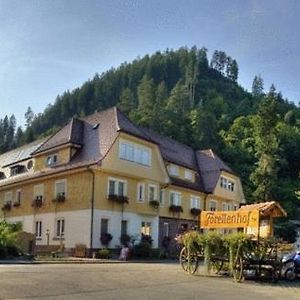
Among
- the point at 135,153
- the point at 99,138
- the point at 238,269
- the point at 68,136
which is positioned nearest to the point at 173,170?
the point at 135,153

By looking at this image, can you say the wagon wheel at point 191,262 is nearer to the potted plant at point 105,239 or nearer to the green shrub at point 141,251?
→ the green shrub at point 141,251

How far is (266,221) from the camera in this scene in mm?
21766

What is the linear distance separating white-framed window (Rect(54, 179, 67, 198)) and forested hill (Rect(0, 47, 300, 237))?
3800 cm

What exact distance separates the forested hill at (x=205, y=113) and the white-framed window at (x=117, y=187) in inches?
1398

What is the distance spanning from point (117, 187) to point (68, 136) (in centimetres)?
585

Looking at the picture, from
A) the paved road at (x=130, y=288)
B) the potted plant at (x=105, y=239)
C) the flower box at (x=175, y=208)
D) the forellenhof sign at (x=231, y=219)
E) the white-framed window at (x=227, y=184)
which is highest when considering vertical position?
the white-framed window at (x=227, y=184)

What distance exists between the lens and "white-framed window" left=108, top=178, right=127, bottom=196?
133 ft

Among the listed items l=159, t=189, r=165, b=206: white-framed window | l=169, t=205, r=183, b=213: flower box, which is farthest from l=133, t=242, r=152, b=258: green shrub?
l=169, t=205, r=183, b=213: flower box

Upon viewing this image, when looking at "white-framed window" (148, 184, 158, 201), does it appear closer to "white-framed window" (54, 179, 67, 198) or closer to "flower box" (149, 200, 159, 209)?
"flower box" (149, 200, 159, 209)

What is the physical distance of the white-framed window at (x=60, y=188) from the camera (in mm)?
41375

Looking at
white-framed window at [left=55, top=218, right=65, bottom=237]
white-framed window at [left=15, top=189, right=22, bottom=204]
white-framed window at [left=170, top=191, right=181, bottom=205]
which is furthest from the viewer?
white-framed window at [left=170, top=191, right=181, bottom=205]

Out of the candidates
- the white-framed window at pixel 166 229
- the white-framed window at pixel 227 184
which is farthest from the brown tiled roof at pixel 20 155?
the white-framed window at pixel 227 184

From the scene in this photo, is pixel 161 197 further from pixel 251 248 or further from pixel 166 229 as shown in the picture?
pixel 251 248

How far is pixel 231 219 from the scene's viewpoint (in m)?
22.5
